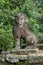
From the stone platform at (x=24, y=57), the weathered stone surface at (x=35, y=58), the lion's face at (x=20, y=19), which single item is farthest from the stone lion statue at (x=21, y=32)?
the weathered stone surface at (x=35, y=58)

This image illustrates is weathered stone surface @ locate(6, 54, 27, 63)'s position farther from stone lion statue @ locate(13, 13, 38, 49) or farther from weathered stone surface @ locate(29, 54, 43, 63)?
stone lion statue @ locate(13, 13, 38, 49)

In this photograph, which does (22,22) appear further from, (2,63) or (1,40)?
(1,40)

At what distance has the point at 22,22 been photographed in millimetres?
6160

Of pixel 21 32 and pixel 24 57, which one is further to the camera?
pixel 21 32

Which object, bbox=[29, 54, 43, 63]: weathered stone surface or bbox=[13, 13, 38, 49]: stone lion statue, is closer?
bbox=[29, 54, 43, 63]: weathered stone surface

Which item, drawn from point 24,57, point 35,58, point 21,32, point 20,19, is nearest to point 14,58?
point 24,57

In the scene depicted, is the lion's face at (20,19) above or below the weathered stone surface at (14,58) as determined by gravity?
above

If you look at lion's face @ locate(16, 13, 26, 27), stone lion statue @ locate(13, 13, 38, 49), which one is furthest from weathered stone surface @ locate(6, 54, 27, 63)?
lion's face @ locate(16, 13, 26, 27)

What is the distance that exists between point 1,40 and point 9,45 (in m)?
0.76

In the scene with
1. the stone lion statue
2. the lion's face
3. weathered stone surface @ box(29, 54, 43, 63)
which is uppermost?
the lion's face

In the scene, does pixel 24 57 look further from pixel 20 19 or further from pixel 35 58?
pixel 20 19

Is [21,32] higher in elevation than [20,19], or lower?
lower

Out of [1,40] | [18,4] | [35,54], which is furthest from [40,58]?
[18,4]

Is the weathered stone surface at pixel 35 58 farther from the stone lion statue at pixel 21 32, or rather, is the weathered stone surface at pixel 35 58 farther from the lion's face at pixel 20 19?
the lion's face at pixel 20 19
